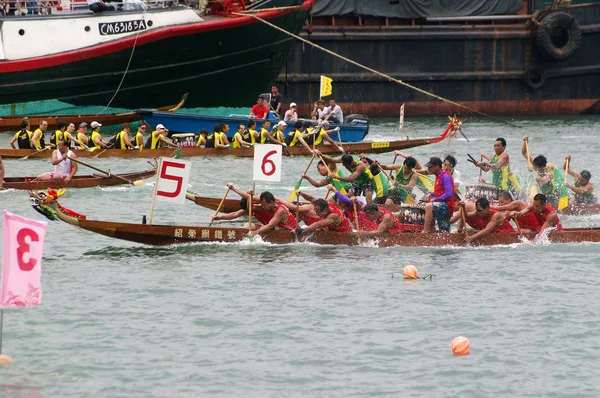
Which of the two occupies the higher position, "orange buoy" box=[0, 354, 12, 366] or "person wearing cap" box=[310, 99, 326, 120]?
"person wearing cap" box=[310, 99, 326, 120]

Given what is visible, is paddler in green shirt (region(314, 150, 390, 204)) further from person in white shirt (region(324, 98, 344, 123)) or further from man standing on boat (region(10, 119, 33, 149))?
person in white shirt (region(324, 98, 344, 123))

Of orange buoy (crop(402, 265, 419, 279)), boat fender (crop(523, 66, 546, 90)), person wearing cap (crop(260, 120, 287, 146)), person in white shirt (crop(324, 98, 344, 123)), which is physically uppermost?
boat fender (crop(523, 66, 546, 90))

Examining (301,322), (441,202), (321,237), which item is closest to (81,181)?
(321,237)

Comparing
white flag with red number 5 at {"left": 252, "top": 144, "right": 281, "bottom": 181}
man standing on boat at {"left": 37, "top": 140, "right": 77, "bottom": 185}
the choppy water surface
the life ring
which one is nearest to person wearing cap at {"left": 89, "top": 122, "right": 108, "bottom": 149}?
man standing on boat at {"left": 37, "top": 140, "right": 77, "bottom": 185}

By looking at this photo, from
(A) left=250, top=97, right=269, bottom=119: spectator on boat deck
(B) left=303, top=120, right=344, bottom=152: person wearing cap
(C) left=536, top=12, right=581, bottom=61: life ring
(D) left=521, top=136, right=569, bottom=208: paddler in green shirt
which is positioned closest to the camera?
(D) left=521, top=136, right=569, bottom=208: paddler in green shirt

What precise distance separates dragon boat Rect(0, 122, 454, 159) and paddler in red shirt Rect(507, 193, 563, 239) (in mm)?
11346

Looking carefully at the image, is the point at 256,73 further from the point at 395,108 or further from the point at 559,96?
the point at 559,96

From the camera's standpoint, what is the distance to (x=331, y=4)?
→ 49125 millimetres

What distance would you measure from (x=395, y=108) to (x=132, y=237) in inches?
1158

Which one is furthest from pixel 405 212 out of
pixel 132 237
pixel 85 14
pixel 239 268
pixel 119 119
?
pixel 85 14

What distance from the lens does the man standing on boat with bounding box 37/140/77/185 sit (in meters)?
29.2

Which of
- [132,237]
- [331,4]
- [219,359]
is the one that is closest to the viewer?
[219,359]

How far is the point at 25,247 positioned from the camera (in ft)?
48.1

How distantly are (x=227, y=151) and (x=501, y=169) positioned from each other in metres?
11.6
